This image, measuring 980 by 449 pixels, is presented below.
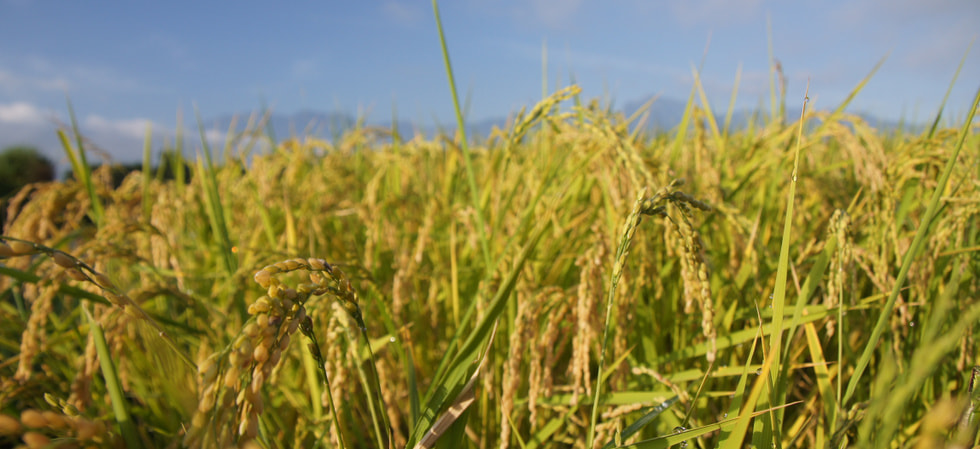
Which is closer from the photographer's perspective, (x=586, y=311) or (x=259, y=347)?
(x=259, y=347)

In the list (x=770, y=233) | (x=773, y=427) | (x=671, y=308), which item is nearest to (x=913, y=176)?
(x=770, y=233)

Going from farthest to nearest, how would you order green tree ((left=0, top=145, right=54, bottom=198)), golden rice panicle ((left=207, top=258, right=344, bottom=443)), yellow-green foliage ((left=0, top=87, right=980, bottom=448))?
1. green tree ((left=0, top=145, right=54, bottom=198))
2. yellow-green foliage ((left=0, top=87, right=980, bottom=448))
3. golden rice panicle ((left=207, top=258, right=344, bottom=443))

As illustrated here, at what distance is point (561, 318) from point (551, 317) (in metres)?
0.09

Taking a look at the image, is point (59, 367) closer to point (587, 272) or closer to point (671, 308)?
point (587, 272)

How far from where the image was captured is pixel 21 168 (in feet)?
34.2

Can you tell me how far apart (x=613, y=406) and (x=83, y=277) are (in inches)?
40.9

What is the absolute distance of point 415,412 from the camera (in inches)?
33.9

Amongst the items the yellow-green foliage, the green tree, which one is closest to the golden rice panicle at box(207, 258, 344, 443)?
the yellow-green foliage

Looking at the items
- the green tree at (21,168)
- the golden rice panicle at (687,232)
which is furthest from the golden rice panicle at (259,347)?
the green tree at (21,168)

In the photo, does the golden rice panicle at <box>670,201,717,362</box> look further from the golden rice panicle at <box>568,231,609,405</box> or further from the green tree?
the green tree

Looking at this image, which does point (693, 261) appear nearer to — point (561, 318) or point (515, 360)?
point (515, 360)

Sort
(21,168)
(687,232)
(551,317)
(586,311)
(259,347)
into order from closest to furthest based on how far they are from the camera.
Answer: (259,347) < (687,232) < (586,311) < (551,317) < (21,168)

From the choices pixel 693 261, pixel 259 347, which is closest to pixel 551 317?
pixel 693 261

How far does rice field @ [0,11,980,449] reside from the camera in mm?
619
